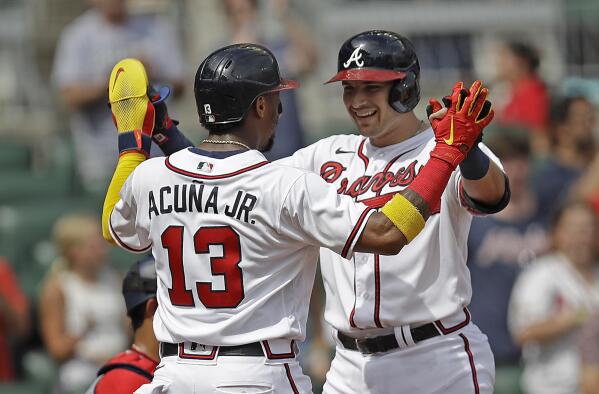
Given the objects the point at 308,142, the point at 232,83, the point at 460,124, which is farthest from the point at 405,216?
the point at 308,142

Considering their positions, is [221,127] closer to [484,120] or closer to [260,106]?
[260,106]

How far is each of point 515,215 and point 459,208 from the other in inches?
122

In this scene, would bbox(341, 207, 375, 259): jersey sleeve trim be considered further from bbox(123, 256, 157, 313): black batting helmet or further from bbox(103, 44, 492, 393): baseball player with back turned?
bbox(123, 256, 157, 313): black batting helmet

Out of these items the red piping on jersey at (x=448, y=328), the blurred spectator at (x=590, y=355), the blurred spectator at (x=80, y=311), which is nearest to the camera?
the red piping on jersey at (x=448, y=328)

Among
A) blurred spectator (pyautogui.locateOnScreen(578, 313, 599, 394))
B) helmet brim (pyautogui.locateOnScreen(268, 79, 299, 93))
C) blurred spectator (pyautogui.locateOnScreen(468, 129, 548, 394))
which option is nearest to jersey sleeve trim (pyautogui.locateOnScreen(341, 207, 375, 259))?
helmet brim (pyautogui.locateOnScreen(268, 79, 299, 93))

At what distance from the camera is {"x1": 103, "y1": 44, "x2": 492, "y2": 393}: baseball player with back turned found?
12.7 feet

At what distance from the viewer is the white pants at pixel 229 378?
3928 millimetres

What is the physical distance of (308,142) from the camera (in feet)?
30.0

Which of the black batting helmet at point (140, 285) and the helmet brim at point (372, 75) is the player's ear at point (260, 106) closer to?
the helmet brim at point (372, 75)

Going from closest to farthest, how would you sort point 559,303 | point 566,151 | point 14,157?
point 559,303 < point 566,151 < point 14,157

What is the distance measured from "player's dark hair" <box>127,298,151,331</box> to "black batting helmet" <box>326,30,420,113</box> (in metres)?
1.10

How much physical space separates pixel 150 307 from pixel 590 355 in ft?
9.61

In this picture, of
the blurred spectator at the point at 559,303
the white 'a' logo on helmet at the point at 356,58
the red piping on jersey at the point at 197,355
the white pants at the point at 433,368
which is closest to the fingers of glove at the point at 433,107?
the white 'a' logo on helmet at the point at 356,58

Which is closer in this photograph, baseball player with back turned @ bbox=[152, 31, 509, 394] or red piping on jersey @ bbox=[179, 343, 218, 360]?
red piping on jersey @ bbox=[179, 343, 218, 360]
